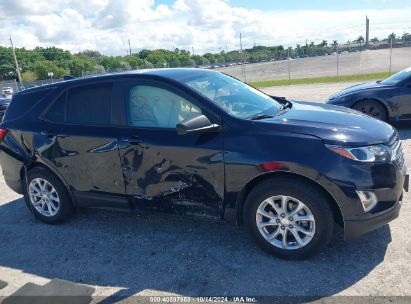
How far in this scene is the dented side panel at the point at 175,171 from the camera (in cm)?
386

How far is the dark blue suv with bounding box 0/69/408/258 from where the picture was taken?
347 centimetres

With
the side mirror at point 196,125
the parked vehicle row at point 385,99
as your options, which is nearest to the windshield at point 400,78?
the parked vehicle row at point 385,99

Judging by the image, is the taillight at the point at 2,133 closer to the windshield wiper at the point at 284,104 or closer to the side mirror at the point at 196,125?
the side mirror at the point at 196,125

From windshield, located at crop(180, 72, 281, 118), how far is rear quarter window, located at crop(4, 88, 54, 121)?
6.42 ft

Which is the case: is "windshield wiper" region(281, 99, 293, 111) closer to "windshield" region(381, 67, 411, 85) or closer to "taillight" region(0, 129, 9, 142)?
"taillight" region(0, 129, 9, 142)

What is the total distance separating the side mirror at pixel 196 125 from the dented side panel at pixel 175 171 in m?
0.10

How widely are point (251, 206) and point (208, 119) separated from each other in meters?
0.91

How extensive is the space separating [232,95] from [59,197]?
2.44 meters

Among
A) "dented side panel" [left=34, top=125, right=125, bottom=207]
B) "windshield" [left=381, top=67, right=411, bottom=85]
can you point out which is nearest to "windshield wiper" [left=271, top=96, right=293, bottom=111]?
"dented side panel" [left=34, top=125, right=125, bottom=207]

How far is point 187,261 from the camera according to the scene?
12.7 feet

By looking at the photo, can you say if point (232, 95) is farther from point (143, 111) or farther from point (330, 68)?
point (330, 68)

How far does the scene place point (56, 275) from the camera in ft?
12.6

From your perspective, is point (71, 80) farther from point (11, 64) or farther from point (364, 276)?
point (11, 64)

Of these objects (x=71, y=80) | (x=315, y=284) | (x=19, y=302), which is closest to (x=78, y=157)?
(x=71, y=80)
